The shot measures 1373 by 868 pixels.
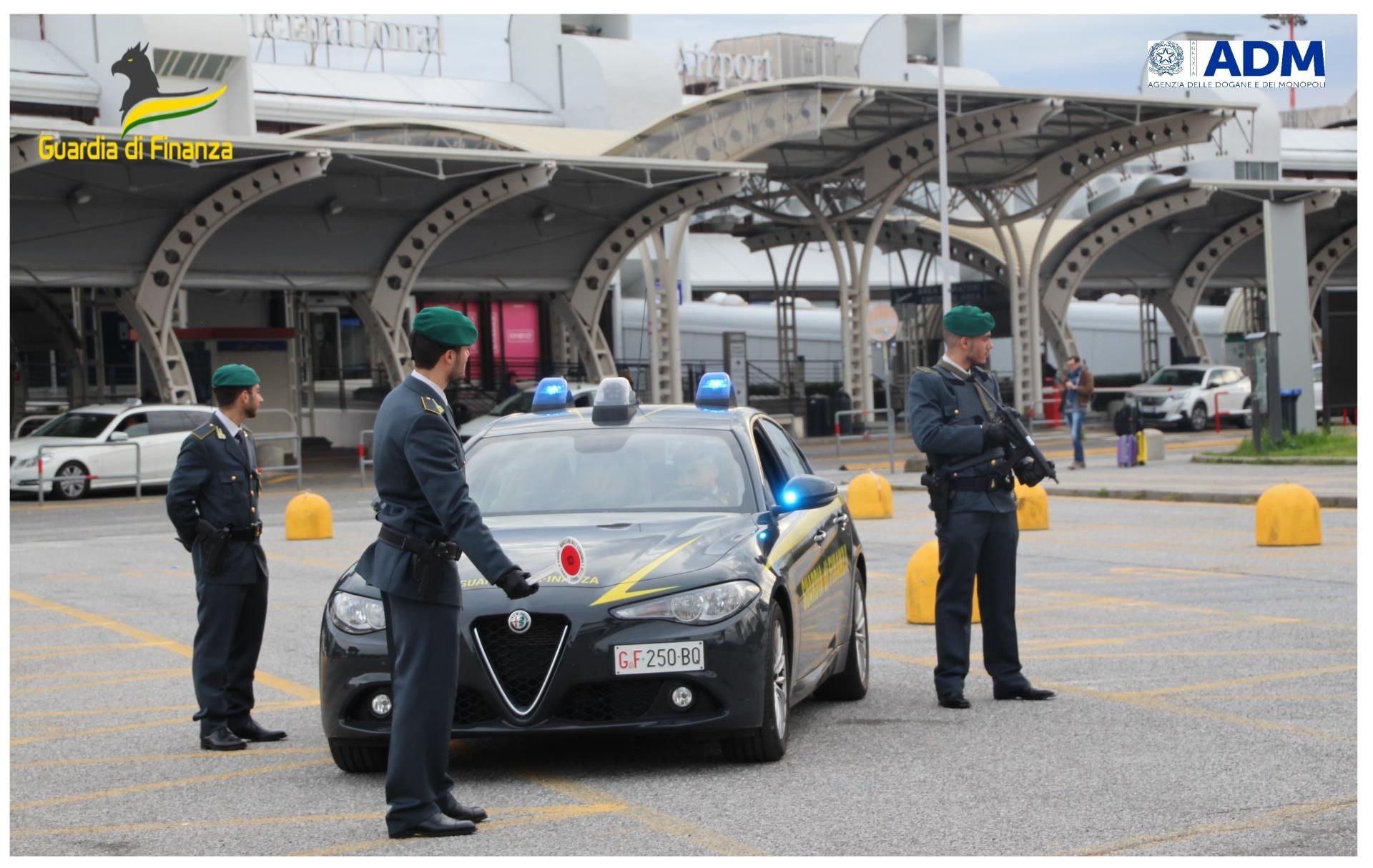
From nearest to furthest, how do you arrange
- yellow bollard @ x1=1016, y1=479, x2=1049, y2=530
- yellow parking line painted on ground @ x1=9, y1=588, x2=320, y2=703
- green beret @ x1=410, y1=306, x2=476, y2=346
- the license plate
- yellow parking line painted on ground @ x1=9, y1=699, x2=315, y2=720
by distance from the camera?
green beret @ x1=410, y1=306, x2=476, y2=346 → the license plate → yellow parking line painted on ground @ x1=9, y1=699, x2=315, y2=720 → yellow parking line painted on ground @ x1=9, y1=588, x2=320, y2=703 → yellow bollard @ x1=1016, y1=479, x2=1049, y2=530

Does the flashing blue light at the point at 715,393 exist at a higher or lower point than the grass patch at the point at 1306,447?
higher

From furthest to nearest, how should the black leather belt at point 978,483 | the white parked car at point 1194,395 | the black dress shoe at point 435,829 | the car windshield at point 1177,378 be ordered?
the car windshield at point 1177,378, the white parked car at point 1194,395, the black leather belt at point 978,483, the black dress shoe at point 435,829

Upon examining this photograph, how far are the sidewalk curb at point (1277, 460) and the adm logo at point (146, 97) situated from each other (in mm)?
17733

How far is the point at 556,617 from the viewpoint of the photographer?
275 inches

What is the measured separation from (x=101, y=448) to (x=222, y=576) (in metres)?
22.9

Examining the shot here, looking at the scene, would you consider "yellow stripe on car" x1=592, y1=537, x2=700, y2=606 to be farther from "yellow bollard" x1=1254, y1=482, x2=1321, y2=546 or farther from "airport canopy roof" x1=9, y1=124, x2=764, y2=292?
"airport canopy roof" x1=9, y1=124, x2=764, y2=292

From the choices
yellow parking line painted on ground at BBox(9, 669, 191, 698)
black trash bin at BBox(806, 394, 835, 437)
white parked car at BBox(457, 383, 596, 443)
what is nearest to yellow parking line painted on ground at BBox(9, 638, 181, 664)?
yellow parking line painted on ground at BBox(9, 669, 191, 698)

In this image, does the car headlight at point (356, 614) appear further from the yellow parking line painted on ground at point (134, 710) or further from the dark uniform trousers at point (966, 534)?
the dark uniform trousers at point (966, 534)

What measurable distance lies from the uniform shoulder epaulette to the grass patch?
23.7m

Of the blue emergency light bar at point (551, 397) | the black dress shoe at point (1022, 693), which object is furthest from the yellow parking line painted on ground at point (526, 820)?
the blue emergency light bar at point (551, 397)

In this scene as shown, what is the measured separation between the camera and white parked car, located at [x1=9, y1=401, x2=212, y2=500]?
1166 inches

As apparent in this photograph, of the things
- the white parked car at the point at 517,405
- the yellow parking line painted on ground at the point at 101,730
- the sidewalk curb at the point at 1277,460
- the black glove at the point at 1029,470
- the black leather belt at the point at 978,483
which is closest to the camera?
the yellow parking line painted on ground at the point at 101,730

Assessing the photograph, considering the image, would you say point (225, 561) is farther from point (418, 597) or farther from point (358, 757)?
point (418, 597)

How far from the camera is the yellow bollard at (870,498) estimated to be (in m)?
22.2
